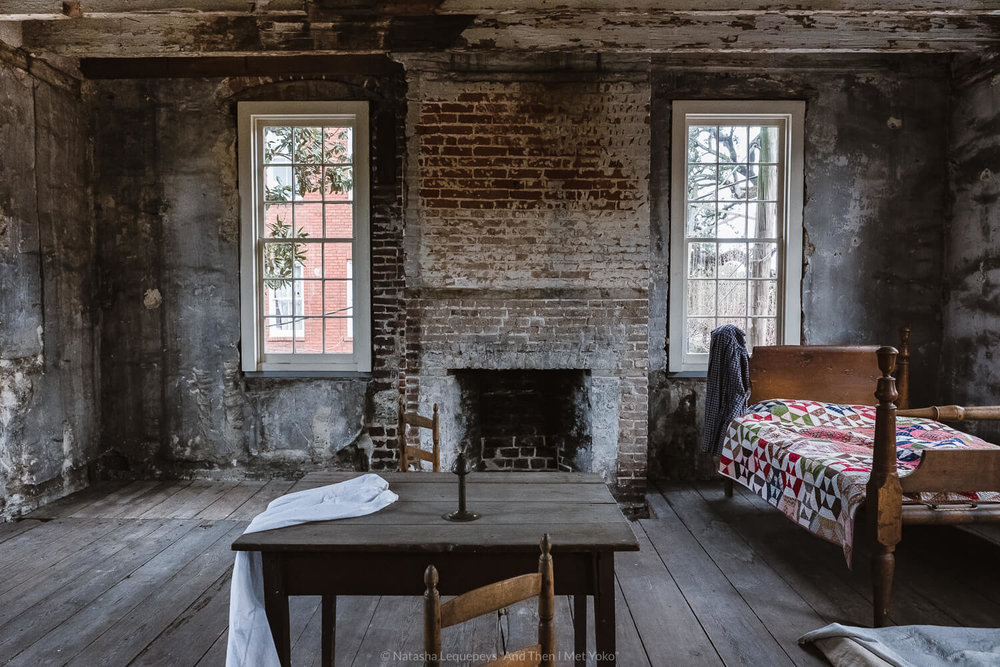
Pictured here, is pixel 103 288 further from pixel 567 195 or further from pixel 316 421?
pixel 567 195

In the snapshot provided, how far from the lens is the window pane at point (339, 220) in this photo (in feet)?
18.4

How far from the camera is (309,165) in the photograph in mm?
5598

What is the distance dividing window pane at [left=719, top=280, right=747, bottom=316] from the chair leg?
9.80 feet

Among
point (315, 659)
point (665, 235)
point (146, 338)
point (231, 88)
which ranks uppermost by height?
point (231, 88)

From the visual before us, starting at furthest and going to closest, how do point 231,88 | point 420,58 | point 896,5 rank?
point 231,88, point 420,58, point 896,5

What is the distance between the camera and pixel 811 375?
5.07 meters

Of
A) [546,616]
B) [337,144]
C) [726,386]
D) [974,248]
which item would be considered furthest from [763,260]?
[546,616]

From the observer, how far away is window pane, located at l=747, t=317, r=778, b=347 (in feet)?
18.5

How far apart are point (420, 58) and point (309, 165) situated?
149 centimetres

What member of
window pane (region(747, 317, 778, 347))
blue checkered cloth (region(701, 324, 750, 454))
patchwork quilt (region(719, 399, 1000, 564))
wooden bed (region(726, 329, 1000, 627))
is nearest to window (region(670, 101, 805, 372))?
window pane (region(747, 317, 778, 347))

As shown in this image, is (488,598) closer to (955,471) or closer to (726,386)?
(955,471)

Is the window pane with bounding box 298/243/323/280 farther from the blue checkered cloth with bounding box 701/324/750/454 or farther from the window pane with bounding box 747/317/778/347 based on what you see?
the window pane with bounding box 747/317/778/347

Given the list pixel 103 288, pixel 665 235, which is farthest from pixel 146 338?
pixel 665 235

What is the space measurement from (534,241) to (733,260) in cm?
202
